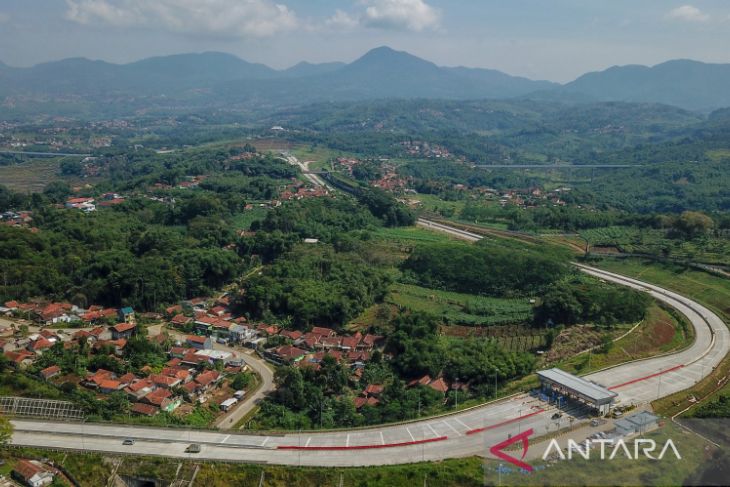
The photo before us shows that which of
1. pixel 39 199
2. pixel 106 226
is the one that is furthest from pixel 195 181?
pixel 106 226

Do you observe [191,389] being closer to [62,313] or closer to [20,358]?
[20,358]

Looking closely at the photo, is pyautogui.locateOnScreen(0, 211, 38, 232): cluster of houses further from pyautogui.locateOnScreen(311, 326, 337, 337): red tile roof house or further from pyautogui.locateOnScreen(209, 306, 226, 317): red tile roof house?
pyautogui.locateOnScreen(311, 326, 337, 337): red tile roof house

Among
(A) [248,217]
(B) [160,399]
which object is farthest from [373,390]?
(A) [248,217]

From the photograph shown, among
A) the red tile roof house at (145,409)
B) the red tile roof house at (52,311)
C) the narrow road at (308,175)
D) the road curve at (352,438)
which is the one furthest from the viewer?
the narrow road at (308,175)

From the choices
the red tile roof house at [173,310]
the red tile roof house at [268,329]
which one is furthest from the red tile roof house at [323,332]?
the red tile roof house at [173,310]

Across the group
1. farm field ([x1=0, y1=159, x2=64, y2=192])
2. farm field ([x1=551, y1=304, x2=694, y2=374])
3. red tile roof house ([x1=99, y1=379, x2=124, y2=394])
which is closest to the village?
red tile roof house ([x1=99, y1=379, x2=124, y2=394])

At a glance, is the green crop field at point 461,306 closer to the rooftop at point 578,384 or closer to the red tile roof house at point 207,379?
the rooftop at point 578,384
